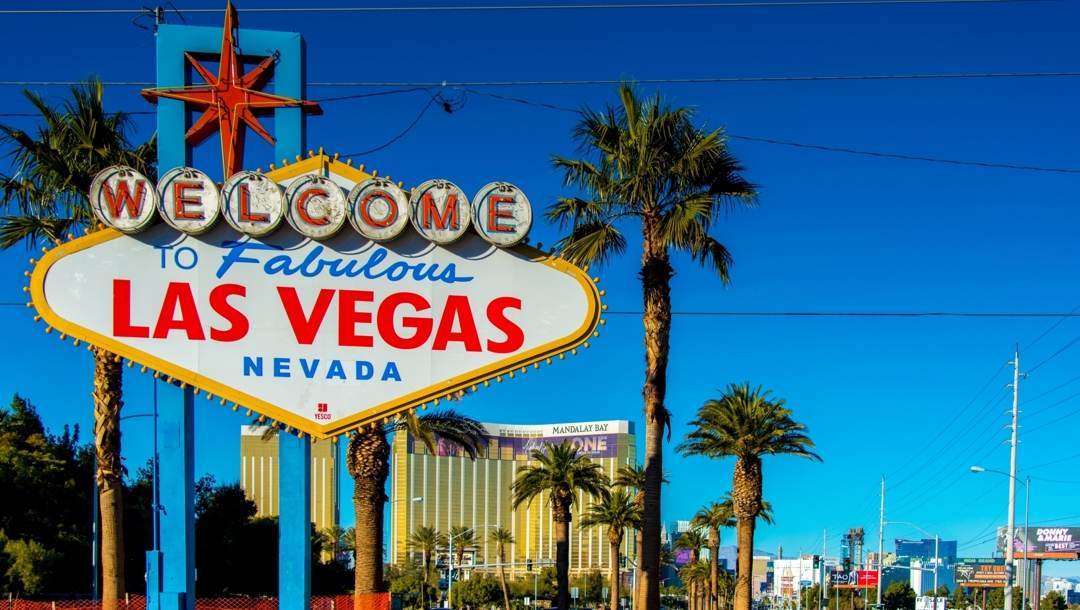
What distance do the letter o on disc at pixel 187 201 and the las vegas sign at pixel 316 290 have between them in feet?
0.06

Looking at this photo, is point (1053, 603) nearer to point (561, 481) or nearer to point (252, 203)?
point (561, 481)

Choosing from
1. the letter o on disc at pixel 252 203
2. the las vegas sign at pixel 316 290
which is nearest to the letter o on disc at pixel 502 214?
the las vegas sign at pixel 316 290

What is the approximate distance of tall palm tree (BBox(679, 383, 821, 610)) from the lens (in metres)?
41.2

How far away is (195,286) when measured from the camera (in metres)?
14.6

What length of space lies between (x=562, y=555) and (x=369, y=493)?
2383cm

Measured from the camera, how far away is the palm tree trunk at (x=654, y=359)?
2253 cm

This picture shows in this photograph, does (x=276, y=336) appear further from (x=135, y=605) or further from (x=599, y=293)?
(x=135, y=605)

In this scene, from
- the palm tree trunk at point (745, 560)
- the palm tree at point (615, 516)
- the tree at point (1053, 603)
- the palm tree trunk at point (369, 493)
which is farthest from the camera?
the tree at point (1053, 603)

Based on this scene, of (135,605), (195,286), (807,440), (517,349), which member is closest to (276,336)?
(195,286)

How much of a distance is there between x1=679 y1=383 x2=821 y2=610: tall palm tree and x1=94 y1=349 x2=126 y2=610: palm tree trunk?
927 inches

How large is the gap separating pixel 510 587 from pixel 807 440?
356 ft

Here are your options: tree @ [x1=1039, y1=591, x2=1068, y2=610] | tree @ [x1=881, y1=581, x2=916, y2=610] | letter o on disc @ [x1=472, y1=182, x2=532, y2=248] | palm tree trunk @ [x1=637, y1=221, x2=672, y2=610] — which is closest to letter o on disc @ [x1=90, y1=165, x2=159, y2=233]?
letter o on disc @ [x1=472, y1=182, x2=532, y2=248]

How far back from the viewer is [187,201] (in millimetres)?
14492

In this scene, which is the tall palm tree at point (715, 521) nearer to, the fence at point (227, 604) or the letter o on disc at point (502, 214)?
the fence at point (227, 604)
